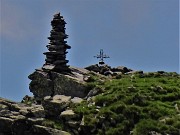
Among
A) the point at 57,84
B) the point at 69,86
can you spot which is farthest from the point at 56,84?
the point at 69,86

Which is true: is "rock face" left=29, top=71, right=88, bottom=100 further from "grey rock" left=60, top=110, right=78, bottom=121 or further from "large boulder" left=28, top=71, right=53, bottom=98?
"grey rock" left=60, top=110, right=78, bottom=121

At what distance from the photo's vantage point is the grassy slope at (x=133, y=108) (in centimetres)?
4475

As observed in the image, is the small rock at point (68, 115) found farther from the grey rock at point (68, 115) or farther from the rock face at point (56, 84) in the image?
the rock face at point (56, 84)

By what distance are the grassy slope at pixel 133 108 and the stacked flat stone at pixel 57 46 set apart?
6940 millimetres

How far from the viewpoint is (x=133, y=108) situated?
4722cm

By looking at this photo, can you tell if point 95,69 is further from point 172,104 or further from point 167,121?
point 167,121

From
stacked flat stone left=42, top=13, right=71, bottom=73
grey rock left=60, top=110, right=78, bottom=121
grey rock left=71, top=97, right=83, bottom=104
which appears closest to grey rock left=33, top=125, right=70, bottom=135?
grey rock left=60, top=110, right=78, bottom=121

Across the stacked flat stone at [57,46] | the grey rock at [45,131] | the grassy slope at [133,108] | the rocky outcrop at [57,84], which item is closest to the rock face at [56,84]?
the rocky outcrop at [57,84]

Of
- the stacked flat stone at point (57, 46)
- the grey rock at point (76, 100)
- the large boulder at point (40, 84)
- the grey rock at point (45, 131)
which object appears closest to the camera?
the grey rock at point (45, 131)

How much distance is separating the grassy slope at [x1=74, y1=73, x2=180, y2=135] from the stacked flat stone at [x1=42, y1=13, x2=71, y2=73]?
6.94m

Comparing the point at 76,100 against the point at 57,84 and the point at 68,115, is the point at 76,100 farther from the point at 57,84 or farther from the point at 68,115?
the point at 57,84

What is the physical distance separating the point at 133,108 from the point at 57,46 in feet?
63.7

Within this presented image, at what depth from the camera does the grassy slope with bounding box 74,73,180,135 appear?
44.8 meters

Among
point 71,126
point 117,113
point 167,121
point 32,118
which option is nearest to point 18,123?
point 32,118
